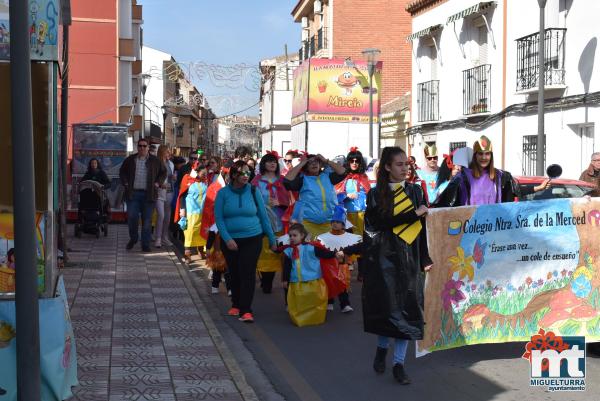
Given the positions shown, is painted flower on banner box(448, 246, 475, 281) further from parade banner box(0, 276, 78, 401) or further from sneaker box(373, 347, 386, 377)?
parade banner box(0, 276, 78, 401)

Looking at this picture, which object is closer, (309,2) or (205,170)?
(205,170)

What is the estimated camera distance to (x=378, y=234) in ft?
22.9

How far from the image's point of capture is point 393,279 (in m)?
6.88

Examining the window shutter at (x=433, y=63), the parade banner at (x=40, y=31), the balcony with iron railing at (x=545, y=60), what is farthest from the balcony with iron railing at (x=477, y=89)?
the parade banner at (x=40, y=31)

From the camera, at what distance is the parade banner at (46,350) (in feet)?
18.4

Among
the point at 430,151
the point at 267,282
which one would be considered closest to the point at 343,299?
the point at 267,282

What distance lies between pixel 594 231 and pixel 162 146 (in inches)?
415

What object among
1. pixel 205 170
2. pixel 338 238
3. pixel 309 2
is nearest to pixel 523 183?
pixel 338 238

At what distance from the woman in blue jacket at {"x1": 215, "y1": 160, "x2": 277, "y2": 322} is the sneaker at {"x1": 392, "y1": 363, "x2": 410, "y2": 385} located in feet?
9.92

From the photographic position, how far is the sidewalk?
6488 mm

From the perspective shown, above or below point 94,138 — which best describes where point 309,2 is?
above

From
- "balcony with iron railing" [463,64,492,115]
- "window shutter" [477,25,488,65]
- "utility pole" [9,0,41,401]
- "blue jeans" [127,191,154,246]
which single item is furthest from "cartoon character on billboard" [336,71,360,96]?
"utility pole" [9,0,41,401]

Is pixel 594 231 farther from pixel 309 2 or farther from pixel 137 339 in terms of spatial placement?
pixel 309 2

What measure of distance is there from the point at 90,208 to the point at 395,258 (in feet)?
39.7
